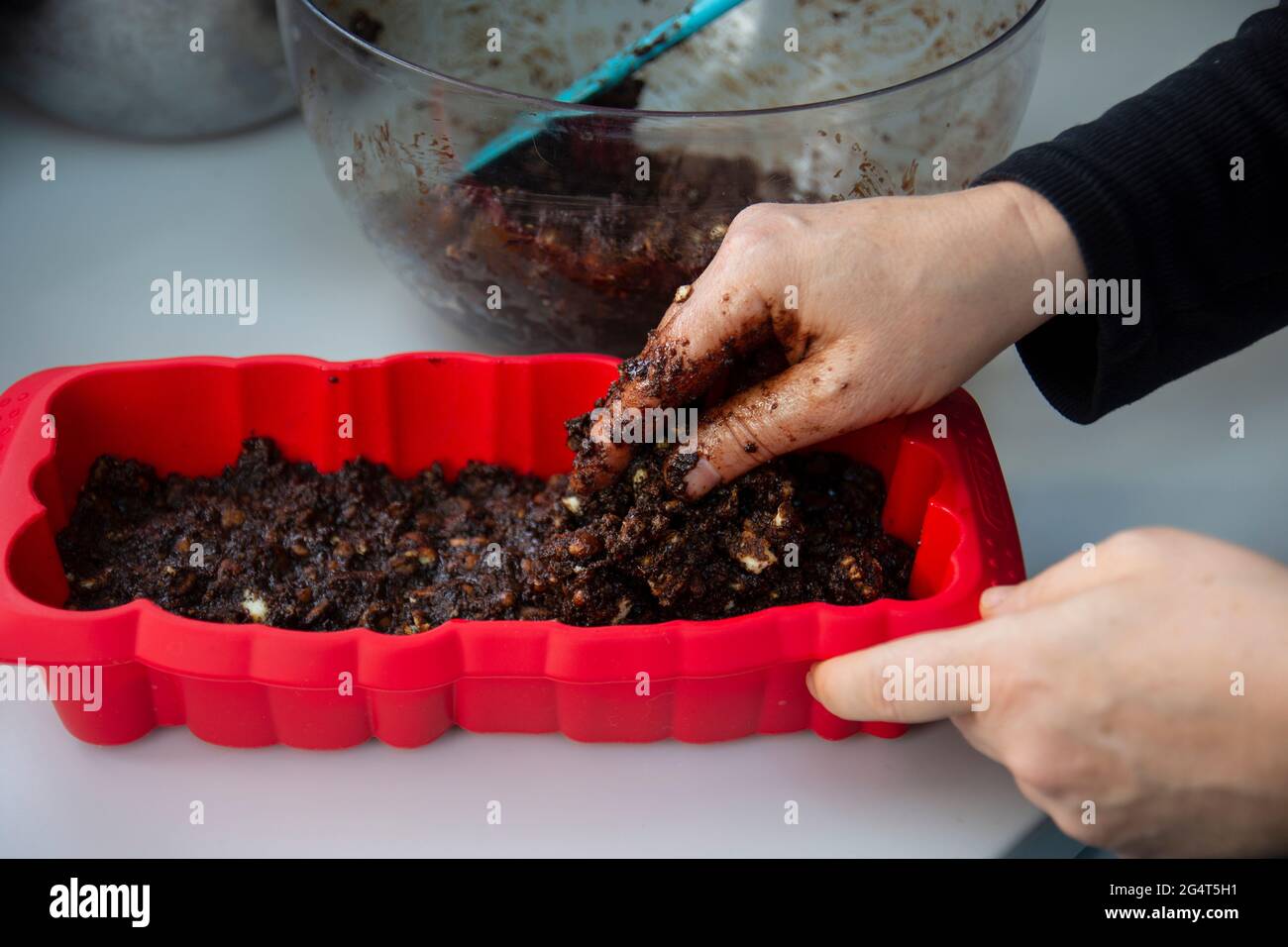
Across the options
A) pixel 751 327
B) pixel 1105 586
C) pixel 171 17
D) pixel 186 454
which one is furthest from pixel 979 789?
pixel 171 17

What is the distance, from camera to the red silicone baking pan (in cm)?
85

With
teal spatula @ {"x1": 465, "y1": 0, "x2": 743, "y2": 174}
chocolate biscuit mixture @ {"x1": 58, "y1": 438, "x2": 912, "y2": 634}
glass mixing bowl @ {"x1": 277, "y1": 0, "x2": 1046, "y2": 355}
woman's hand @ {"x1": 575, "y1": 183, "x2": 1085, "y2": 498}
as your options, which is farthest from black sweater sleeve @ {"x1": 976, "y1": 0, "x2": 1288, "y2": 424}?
teal spatula @ {"x1": 465, "y1": 0, "x2": 743, "y2": 174}

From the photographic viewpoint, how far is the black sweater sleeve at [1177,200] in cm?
97

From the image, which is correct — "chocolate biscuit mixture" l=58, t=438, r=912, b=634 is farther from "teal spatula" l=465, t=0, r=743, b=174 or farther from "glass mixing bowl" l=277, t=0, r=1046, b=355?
"teal spatula" l=465, t=0, r=743, b=174

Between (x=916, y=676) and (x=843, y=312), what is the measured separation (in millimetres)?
289

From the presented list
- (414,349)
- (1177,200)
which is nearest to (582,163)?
(414,349)

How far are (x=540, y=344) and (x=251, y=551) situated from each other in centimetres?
37

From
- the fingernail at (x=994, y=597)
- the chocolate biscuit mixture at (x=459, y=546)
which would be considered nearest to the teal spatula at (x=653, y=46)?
the chocolate biscuit mixture at (x=459, y=546)

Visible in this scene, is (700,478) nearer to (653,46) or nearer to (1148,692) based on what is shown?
(1148,692)

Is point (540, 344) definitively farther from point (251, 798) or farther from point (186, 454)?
point (251, 798)

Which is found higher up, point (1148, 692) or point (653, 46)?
point (653, 46)

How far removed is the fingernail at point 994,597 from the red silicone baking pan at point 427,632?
22 millimetres

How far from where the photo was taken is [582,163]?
1058 mm

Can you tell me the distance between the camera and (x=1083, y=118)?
161cm
